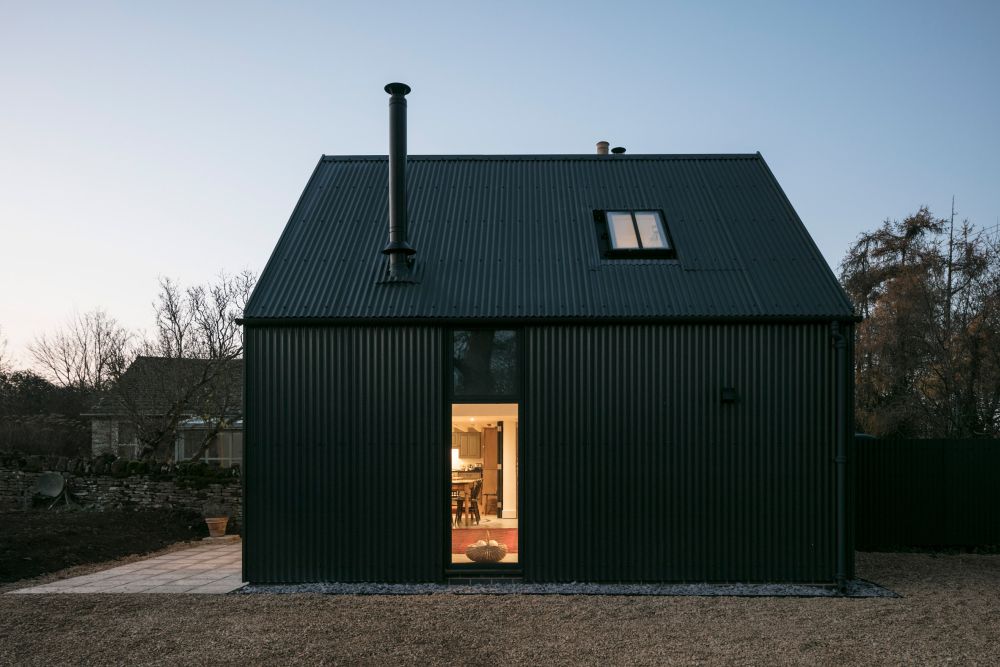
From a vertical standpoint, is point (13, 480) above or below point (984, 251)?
below

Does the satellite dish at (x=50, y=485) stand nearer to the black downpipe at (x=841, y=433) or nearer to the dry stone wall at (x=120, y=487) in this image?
the dry stone wall at (x=120, y=487)

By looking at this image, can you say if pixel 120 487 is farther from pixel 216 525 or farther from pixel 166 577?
pixel 166 577

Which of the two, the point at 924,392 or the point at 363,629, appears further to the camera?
the point at 924,392

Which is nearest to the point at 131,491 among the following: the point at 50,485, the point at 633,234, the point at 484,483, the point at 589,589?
the point at 50,485

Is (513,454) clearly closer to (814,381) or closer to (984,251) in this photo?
(814,381)

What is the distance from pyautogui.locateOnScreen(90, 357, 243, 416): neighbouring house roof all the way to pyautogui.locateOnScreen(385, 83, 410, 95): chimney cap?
31.6 feet

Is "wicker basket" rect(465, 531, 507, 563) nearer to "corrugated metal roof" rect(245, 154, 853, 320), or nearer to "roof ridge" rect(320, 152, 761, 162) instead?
"corrugated metal roof" rect(245, 154, 853, 320)

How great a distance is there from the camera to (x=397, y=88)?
30.4ft

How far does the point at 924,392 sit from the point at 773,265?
35.4 ft

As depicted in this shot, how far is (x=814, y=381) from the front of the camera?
8.48 meters

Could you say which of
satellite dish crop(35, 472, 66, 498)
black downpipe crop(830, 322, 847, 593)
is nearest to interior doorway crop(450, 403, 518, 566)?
black downpipe crop(830, 322, 847, 593)

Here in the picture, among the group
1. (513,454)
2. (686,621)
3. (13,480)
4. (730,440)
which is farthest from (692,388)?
(13,480)

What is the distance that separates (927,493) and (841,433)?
4015mm

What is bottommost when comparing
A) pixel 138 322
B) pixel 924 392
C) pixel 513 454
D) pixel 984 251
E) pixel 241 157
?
pixel 513 454
